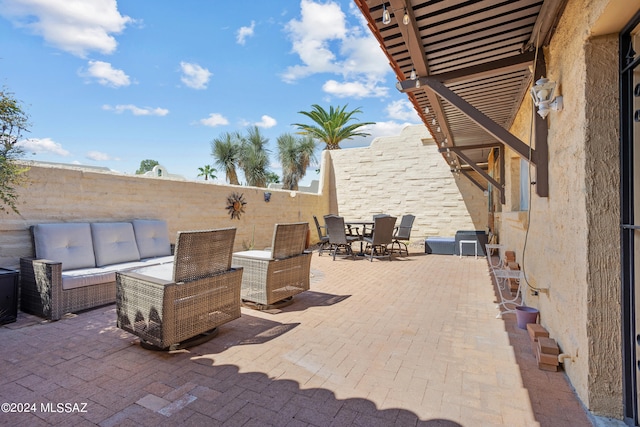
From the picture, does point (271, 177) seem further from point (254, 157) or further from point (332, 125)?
point (332, 125)

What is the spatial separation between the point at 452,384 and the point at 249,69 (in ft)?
45.3

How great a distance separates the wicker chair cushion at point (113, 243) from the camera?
3.92 meters

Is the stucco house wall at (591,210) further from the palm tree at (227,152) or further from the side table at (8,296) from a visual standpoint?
the palm tree at (227,152)

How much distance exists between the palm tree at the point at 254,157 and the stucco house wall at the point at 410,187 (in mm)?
10797

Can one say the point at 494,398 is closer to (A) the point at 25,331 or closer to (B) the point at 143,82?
(A) the point at 25,331

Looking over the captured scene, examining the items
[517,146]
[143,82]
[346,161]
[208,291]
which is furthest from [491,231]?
[143,82]

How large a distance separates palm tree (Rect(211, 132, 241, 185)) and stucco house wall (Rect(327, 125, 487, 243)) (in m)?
12.1

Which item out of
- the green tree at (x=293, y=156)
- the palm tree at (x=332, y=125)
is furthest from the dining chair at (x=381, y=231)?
the green tree at (x=293, y=156)

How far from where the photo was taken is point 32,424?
1.62 metres

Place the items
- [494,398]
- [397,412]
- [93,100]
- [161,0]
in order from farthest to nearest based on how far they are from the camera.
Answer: [93,100]
[161,0]
[494,398]
[397,412]

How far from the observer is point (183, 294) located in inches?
97.6

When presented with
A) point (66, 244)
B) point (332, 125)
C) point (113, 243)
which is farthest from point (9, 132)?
point (332, 125)

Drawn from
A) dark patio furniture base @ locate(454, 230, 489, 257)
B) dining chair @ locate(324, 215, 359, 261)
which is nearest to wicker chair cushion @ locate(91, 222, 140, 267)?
dining chair @ locate(324, 215, 359, 261)

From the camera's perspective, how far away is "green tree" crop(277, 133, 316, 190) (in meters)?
20.3
